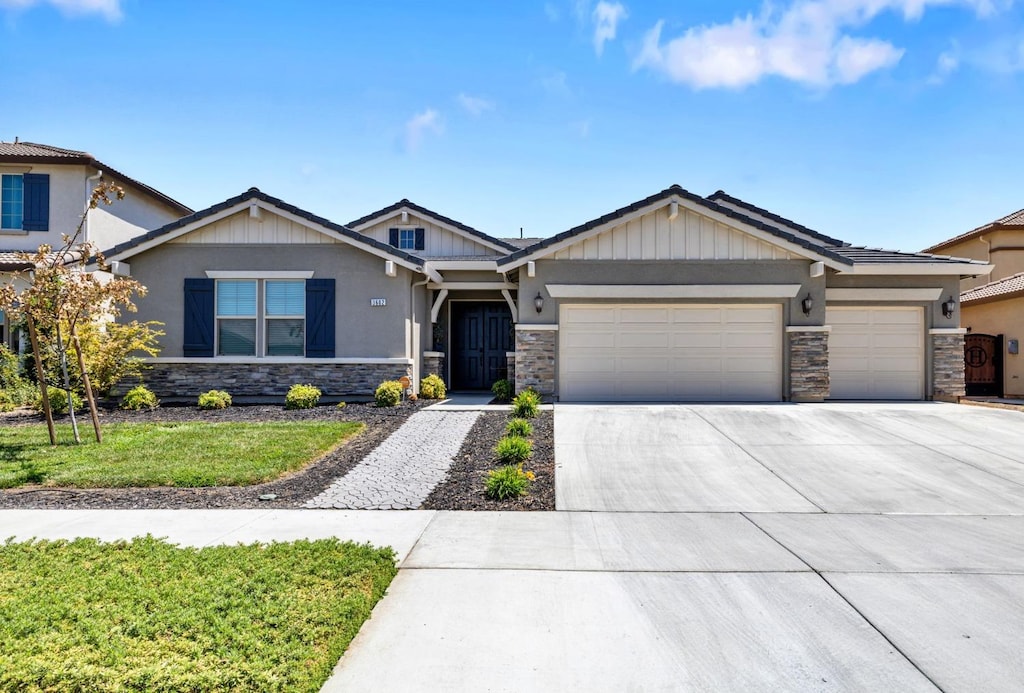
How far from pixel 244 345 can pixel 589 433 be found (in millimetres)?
8176

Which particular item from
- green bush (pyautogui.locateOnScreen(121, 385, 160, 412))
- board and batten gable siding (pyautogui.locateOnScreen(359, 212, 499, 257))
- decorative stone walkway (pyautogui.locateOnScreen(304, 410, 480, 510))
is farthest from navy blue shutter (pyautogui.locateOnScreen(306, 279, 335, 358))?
board and batten gable siding (pyautogui.locateOnScreen(359, 212, 499, 257))

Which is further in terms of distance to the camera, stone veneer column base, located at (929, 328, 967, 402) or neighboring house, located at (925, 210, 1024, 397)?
neighboring house, located at (925, 210, 1024, 397)

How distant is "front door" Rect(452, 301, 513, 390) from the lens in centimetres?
1612

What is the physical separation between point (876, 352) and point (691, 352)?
14.7ft

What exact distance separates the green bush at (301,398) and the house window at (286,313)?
1.12 m

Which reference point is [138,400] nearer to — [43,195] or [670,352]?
[43,195]

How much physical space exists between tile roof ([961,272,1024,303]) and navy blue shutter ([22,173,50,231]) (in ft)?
82.8

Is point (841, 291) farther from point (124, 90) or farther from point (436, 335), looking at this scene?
point (124, 90)

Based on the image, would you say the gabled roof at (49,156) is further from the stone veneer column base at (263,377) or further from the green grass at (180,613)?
the green grass at (180,613)

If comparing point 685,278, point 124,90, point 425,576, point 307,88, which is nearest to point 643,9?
point 685,278

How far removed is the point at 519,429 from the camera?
9.56m

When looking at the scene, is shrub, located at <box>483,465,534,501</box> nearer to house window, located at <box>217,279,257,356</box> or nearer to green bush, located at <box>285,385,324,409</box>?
green bush, located at <box>285,385,324,409</box>

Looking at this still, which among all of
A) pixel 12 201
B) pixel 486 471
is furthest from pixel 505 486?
pixel 12 201

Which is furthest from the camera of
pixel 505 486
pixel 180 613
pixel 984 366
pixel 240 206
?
pixel 984 366
